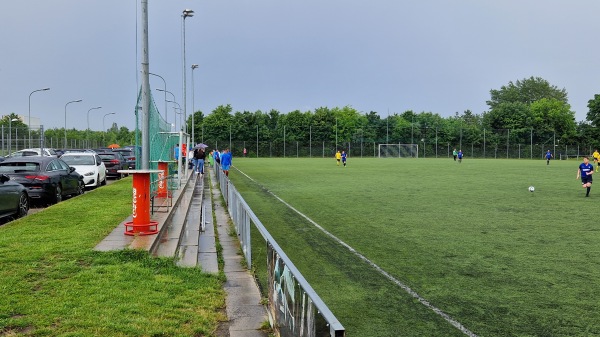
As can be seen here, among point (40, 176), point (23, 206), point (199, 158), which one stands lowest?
point (23, 206)

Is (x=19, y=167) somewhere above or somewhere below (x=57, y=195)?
above

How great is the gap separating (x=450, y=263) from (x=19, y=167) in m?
12.7

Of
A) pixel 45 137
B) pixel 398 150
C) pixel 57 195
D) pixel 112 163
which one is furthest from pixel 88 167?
pixel 398 150

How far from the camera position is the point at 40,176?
50.7 feet

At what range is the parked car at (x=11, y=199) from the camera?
12.1 meters

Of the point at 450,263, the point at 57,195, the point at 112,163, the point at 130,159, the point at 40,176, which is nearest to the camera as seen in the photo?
the point at 450,263

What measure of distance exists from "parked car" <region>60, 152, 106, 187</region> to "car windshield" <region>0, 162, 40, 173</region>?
19.1ft

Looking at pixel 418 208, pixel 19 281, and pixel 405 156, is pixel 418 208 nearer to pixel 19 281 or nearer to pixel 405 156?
pixel 19 281

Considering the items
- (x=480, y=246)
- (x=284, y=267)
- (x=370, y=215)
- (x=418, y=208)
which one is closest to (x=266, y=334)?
(x=284, y=267)

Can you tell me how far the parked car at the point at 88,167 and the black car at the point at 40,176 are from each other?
4.80 meters

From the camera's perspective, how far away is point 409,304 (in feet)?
20.8

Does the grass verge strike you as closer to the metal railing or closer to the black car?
the metal railing

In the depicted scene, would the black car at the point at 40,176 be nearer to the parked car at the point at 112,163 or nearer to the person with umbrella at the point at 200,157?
the parked car at the point at 112,163

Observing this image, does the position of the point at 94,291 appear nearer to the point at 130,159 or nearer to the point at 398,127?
the point at 130,159
